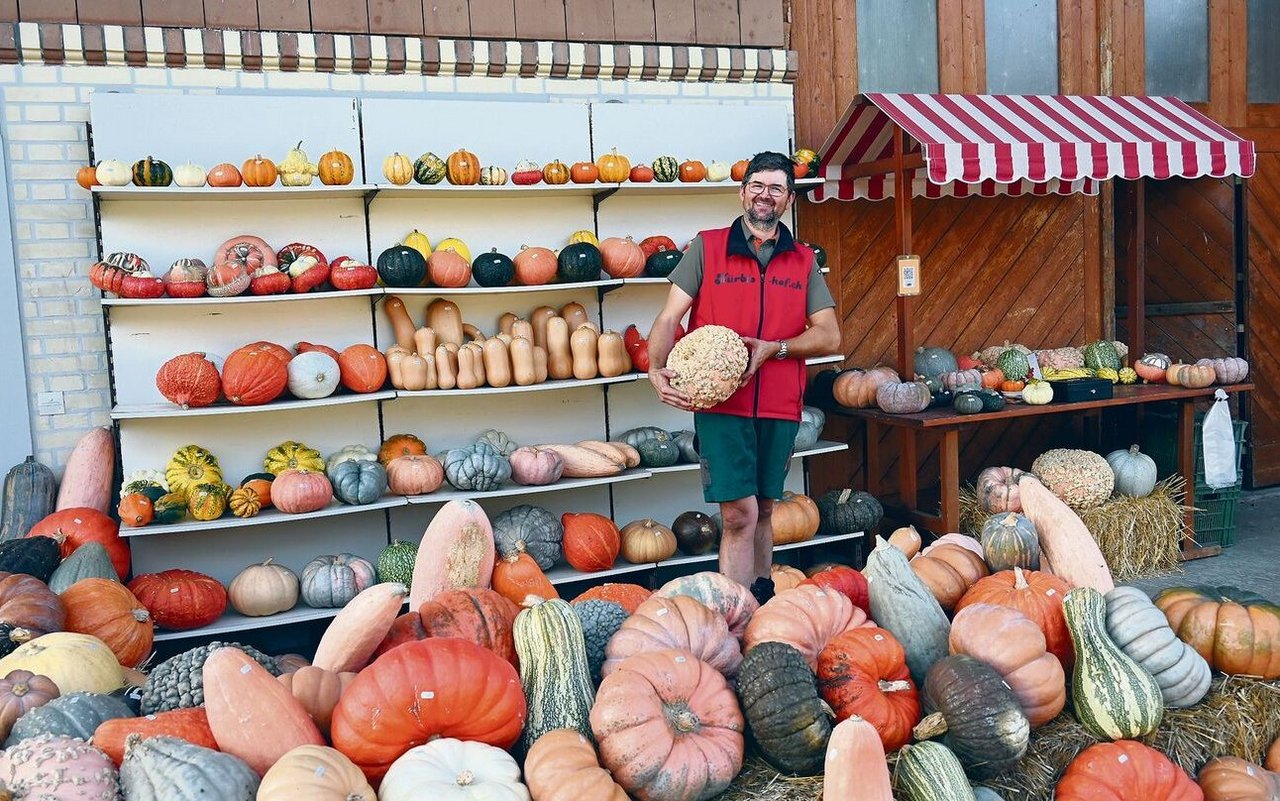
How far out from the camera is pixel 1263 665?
2.88 m

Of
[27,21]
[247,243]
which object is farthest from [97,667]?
[27,21]

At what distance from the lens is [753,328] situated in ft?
14.0

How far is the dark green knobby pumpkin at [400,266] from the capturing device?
5270mm

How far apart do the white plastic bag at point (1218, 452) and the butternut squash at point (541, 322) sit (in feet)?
13.2

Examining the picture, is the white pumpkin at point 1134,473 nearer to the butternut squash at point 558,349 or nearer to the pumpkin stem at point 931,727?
the butternut squash at point 558,349

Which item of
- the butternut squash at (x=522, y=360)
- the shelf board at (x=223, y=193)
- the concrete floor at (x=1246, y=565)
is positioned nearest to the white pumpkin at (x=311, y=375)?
the shelf board at (x=223, y=193)

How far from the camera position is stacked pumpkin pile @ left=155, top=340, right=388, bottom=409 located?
4.97 m

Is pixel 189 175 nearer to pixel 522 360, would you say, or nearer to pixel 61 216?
pixel 61 216

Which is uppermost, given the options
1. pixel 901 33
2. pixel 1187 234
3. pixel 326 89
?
pixel 901 33

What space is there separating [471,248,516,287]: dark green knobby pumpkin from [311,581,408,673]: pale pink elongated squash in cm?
313

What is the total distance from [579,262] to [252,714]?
376cm

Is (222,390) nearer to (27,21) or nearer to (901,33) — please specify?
(27,21)

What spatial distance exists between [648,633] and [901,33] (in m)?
5.50

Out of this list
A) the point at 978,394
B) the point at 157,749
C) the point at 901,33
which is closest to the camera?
the point at 157,749
